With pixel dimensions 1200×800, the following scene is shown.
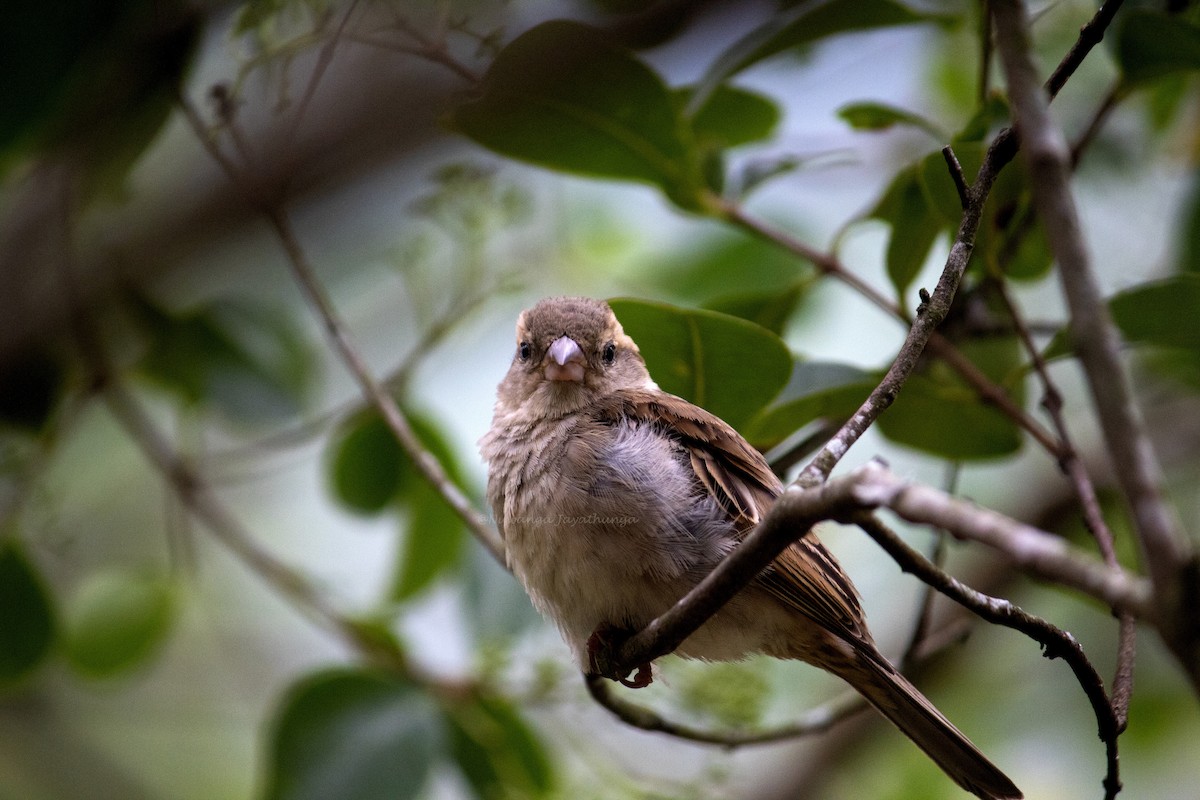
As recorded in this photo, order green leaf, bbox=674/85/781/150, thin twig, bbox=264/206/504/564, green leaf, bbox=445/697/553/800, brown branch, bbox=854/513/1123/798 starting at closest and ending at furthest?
brown branch, bbox=854/513/1123/798
thin twig, bbox=264/206/504/564
green leaf, bbox=674/85/781/150
green leaf, bbox=445/697/553/800

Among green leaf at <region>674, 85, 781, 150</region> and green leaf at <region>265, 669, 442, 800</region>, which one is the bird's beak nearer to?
green leaf at <region>674, 85, 781, 150</region>

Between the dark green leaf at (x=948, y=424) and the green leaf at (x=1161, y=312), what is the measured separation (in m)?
0.37

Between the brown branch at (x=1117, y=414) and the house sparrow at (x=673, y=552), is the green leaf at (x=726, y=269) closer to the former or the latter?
the house sparrow at (x=673, y=552)

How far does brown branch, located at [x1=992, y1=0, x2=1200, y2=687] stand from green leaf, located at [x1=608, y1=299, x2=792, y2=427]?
4.01 feet

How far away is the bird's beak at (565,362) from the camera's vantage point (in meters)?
3.02

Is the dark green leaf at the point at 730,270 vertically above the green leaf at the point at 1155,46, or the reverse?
the green leaf at the point at 1155,46

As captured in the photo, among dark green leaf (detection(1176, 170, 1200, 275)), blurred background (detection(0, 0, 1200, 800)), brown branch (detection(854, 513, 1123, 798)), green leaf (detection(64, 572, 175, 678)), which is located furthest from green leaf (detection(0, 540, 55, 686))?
dark green leaf (detection(1176, 170, 1200, 275))

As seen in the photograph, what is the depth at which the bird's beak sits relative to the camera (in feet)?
9.89

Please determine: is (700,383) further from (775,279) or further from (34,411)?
(34,411)

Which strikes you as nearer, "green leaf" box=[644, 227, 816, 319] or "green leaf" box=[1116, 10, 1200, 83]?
"green leaf" box=[1116, 10, 1200, 83]

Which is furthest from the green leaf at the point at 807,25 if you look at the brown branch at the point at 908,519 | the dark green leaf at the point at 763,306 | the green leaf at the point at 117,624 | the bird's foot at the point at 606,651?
the green leaf at the point at 117,624

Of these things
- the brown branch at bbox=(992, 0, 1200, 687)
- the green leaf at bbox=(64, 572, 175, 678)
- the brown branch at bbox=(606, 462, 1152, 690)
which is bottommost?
the green leaf at bbox=(64, 572, 175, 678)

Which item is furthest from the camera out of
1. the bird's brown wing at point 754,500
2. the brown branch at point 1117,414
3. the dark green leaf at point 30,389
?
the dark green leaf at point 30,389

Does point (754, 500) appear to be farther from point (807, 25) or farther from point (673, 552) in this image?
point (807, 25)
